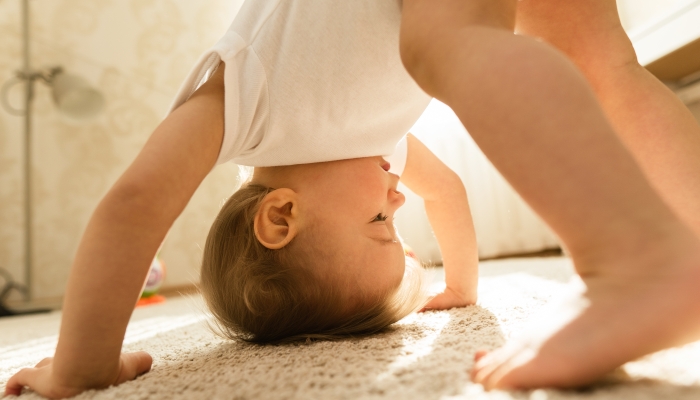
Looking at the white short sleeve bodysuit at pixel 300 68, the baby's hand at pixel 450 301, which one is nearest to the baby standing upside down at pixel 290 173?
the white short sleeve bodysuit at pixel 300 68

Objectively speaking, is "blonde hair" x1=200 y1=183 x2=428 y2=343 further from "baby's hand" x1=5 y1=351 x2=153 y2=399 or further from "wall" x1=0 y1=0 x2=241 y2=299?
"wall" x1=0 y1=0 x2=241 y2=299

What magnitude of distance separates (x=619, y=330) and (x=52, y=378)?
473 mm

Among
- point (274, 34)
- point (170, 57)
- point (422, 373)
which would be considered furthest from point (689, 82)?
point (170, 57)

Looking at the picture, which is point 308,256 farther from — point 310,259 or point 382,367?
point 382,367

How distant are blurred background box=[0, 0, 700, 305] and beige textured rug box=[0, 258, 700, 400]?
4.10ft

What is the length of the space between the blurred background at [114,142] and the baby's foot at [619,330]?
166 cm

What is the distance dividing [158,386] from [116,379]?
7 centimetres

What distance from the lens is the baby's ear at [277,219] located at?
24.3 inches

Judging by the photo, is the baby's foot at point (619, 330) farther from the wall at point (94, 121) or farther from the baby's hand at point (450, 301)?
the wall at point (94, 121)

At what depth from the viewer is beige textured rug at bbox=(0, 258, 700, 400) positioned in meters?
0.31

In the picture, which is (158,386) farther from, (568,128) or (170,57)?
(170,57)

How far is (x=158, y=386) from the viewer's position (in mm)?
434

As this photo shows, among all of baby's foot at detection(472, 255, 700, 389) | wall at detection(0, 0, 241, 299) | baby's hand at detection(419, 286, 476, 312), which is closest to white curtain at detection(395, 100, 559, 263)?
wall at detection(0, 0, 241, 299)

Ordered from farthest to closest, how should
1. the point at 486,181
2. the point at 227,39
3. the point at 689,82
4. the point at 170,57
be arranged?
the point at 170,57 < the point at 486,181 < the point at 689,82 < the point at 227,39
